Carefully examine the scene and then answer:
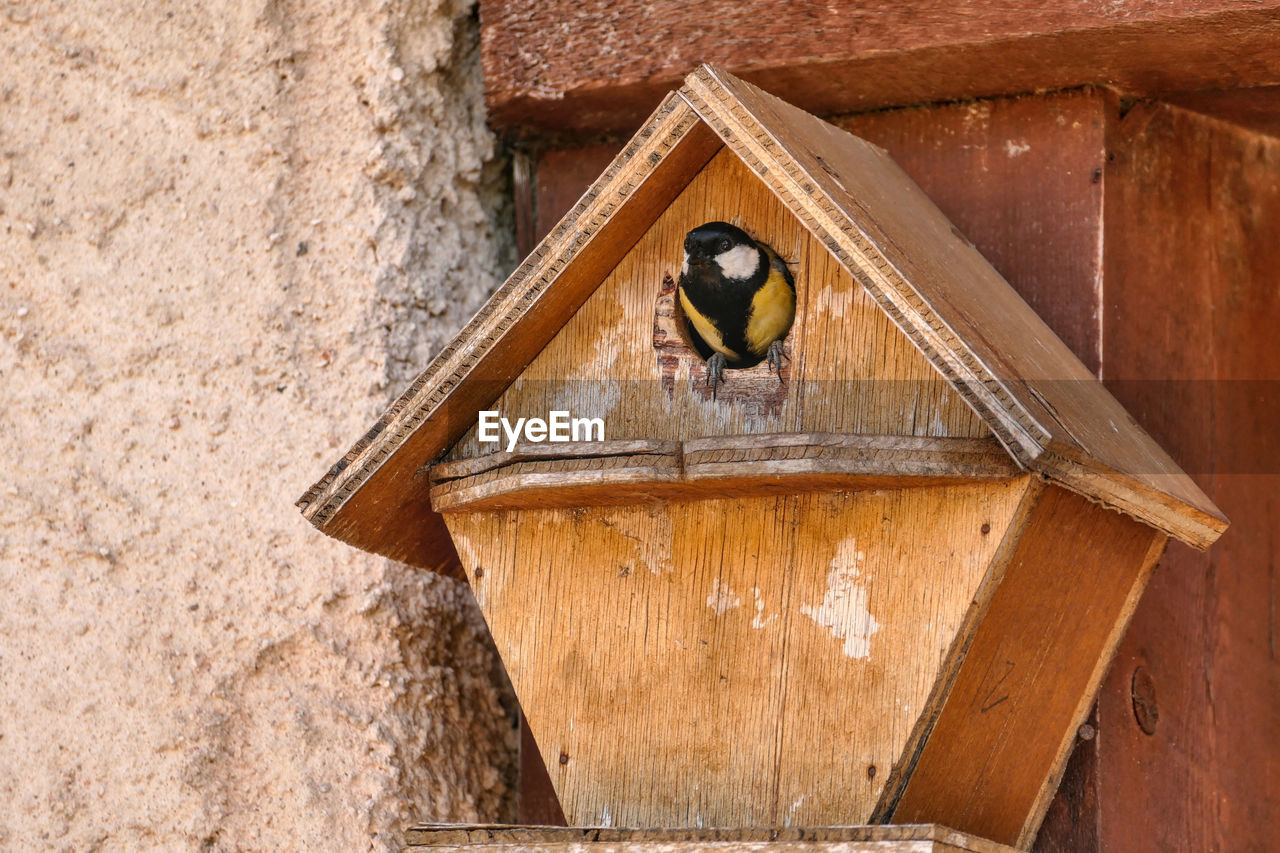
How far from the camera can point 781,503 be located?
1270 mm

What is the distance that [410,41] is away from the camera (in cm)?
169

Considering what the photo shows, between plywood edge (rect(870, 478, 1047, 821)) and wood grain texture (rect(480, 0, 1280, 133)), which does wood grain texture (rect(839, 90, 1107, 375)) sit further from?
plywood edge (rect(870, 478, 1047, 821))

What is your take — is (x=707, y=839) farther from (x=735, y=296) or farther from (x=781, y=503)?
(x=735, y=296)

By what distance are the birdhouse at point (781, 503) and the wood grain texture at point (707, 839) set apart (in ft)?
0.29

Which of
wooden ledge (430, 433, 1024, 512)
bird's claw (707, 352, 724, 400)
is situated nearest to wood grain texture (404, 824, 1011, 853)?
wooden ledge (430, 433, 1024, 512)

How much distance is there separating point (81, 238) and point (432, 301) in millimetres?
387

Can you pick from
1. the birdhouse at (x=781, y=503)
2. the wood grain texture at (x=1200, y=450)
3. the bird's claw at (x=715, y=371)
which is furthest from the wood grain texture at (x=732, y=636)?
the wood grain texture at (x=1200, y=450)

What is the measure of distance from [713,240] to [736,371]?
116mm

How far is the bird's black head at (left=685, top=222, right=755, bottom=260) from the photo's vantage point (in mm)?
1291

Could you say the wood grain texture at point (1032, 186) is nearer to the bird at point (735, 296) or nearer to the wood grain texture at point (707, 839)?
the bird at point (735, 296)

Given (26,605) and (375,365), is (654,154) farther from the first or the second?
(26,605)

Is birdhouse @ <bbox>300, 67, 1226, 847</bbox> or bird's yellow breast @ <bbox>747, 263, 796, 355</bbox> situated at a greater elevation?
bird's yellow breast @ <bbox>747, 263, 796, 355</bbox>

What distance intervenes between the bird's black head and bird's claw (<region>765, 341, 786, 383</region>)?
9 cm

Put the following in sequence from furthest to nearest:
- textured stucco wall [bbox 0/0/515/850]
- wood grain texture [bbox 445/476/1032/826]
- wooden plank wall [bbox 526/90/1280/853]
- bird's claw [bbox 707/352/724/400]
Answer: textured stucco wall [bbox 0/0/515/850]
wooden plank wall [bbox 526/90/1280/853]
bird's claw [bbox 707/352/724/400]
wood grain texture [bbox 445/476/1032/826]
